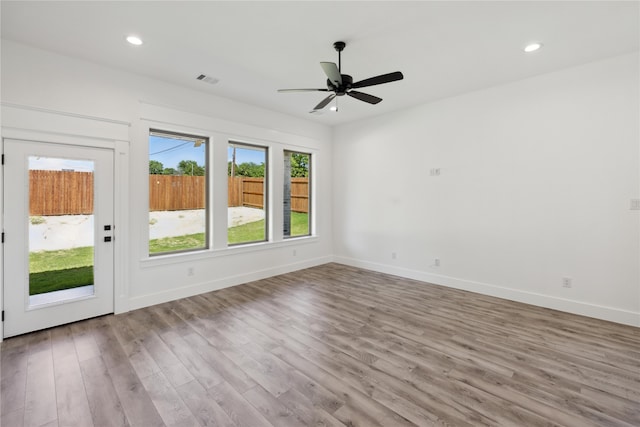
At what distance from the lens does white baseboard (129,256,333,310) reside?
377 cm

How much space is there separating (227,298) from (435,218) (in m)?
3.60

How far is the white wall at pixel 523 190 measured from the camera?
3.34m

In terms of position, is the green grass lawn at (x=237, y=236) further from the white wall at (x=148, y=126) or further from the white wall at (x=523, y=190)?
the white wall at (x=523, y=190)

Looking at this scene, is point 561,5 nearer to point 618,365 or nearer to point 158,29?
point 618,365

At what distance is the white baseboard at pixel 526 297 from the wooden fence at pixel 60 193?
4.73 meters

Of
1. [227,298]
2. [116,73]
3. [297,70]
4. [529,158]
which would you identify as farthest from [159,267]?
[529,158]

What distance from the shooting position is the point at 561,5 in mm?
2438

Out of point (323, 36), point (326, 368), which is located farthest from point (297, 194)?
point (326, 368)

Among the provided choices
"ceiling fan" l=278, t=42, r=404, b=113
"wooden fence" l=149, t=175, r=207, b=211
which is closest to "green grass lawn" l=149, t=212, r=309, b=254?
"wooden fence" l=149, t=175, r=207, b=211

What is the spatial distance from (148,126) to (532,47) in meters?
4.72

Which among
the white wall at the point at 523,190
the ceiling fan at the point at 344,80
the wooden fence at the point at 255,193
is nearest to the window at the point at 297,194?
the wooden fence at the point at 255,193

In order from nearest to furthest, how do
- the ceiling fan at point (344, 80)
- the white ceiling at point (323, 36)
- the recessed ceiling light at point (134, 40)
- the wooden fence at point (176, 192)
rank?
the white ceiling at point (323, 36)
the ceiling fan at point (344, 80)
the recessed ceiling light at point (134, 40)
the wooden fence at point (176, 192)

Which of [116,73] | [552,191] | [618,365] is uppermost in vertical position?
[116,73]

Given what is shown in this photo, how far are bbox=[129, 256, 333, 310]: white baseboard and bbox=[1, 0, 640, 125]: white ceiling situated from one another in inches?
116
